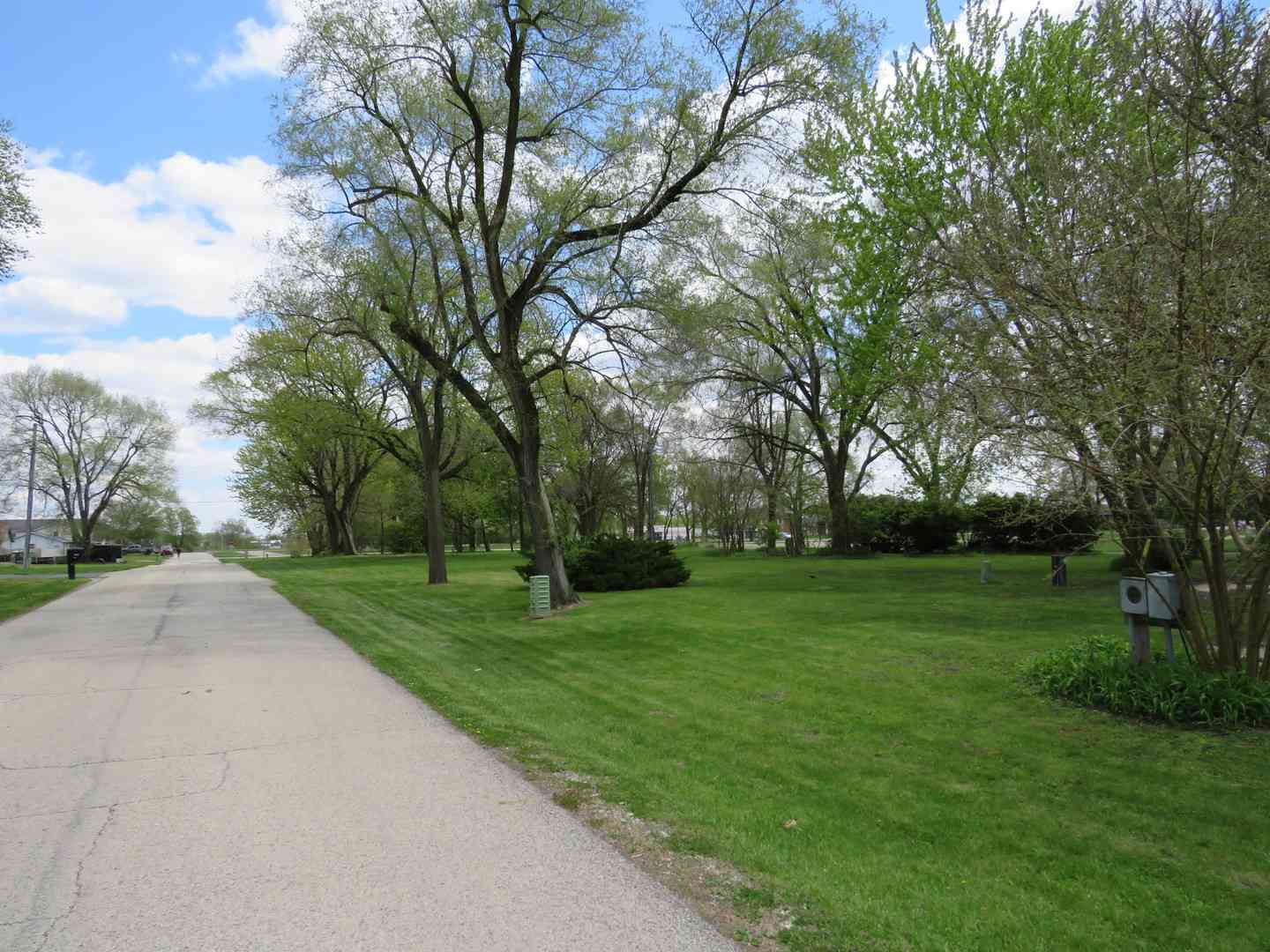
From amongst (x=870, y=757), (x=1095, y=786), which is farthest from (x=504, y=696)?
(x=1095, y=786)

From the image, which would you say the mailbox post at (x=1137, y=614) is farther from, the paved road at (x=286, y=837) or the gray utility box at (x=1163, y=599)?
the paved road at (x=286, y=837)

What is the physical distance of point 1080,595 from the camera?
48.8 ft

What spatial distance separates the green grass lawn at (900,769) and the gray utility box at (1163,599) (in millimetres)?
1142

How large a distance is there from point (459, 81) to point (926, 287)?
35.5 feet

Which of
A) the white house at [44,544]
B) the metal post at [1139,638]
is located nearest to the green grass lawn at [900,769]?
the metal post at [1139,638]

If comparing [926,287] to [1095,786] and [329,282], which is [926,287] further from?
[329,282]

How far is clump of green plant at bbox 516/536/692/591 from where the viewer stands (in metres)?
20.9

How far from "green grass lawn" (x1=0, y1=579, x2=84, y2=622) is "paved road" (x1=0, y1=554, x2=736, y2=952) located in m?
12.0

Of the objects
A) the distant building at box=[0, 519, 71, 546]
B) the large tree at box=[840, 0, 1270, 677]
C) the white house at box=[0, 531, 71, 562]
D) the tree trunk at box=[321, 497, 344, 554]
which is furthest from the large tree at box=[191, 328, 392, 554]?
the distant building at box=[0, 519, 71, 546]

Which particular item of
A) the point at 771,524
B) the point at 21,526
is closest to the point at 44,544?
the point at 21,526

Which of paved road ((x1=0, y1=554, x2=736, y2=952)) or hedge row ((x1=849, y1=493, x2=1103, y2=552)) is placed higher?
hedge row ((x1=849, y1=493, x2=1103, y2=552))

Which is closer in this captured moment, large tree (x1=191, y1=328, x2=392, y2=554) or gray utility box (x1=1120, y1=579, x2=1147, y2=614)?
gray utility box (x1=1120, y1=579, x2=1147, y2=614)

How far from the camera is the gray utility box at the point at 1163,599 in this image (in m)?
7.02

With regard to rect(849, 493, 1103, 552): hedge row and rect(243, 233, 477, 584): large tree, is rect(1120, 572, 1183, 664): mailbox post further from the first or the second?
rect(849, 493, 1103, 552): hedge row
